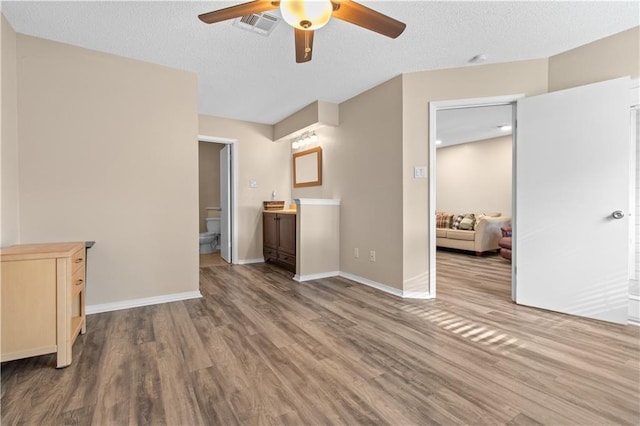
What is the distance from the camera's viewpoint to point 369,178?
3.62 metres

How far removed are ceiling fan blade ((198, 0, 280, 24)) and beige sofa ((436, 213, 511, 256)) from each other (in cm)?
508

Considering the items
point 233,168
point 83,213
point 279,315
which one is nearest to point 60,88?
point 83,213

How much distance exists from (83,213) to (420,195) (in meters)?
3.18

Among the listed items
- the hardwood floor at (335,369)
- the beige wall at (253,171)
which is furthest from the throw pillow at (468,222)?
the beige wall at (253,171)

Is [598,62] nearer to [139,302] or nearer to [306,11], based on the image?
[306,11]

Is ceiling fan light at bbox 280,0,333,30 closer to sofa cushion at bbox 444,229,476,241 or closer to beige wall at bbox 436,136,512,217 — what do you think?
sofa cushion at bbox 444,229,476,241

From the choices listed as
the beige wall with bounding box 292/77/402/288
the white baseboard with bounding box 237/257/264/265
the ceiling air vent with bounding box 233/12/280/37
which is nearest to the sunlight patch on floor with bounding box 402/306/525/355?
the beige wall with bounding box 292/77/402/288

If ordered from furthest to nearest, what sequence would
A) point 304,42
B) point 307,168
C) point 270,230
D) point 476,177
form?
point 476,177 < point 307,168 < point 270,230 < point 304,42

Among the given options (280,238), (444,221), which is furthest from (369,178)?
(444,221)

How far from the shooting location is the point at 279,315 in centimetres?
262

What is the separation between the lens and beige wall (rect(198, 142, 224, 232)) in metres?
6.51

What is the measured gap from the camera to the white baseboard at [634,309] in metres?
2.41

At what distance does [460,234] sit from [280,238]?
3.51 m

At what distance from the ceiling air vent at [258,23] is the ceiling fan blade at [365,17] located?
0.78 m
